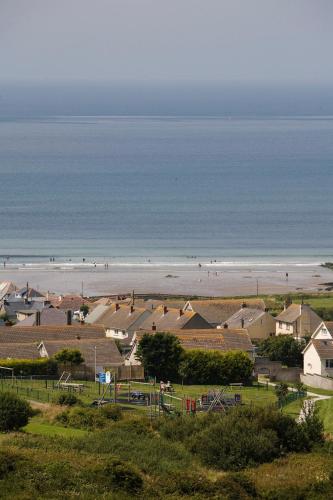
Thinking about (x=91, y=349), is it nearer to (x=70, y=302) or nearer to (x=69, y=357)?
(x=69, y=357)

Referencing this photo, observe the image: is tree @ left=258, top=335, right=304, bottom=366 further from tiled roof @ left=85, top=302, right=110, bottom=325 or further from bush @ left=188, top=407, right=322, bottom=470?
bush @ left=188, top=407, right=322, bottom=470

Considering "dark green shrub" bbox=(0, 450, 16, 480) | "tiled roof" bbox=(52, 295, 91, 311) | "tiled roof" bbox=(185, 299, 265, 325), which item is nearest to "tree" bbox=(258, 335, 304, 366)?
"tiled roof" bbox=(185, 299, 265, 325)

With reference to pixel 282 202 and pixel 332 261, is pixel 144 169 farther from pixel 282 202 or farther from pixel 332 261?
pixel 332 261

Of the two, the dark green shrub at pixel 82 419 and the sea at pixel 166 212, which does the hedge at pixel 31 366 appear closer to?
the dark green shrub at pixel 82 419

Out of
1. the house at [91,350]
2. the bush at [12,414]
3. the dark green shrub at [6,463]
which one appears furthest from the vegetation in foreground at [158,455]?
the house at [91,350]

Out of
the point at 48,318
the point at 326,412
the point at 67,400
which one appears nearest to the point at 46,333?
the point at 48,318
